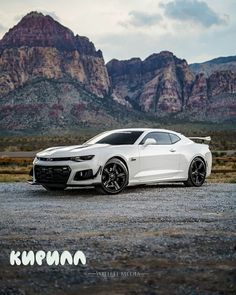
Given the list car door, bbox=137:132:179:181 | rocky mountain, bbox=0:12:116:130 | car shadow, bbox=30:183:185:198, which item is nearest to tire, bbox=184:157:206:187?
car door, bbox=137:132:179:181

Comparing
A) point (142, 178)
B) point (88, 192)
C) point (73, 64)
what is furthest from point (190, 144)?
point (73, 64)

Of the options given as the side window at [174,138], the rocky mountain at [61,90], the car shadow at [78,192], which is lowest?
the car shadow at [78,192]

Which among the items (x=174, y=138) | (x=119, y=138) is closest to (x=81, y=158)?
(x=119, y=138)

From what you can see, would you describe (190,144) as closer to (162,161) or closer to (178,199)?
(162,161)

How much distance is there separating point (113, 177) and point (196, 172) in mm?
2786

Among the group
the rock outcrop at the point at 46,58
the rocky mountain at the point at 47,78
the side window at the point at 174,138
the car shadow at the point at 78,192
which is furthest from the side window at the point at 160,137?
the rock outcrop at the point at 46,58

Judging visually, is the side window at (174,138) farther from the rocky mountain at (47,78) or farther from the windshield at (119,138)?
the rocky mountain at (47,78)

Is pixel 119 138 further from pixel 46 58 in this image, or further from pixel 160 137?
pixel 46 58

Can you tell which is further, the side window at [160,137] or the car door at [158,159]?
the side window at [160,137]

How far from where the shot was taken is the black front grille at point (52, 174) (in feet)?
40.3

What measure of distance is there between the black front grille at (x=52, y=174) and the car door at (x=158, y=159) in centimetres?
180

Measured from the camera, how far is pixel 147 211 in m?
9.53

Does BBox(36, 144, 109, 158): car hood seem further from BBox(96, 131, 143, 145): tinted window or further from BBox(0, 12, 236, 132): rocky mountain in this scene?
BBox(0, 12, 236, 132): rocky mountain

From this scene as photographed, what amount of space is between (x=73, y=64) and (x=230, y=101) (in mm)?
51550
